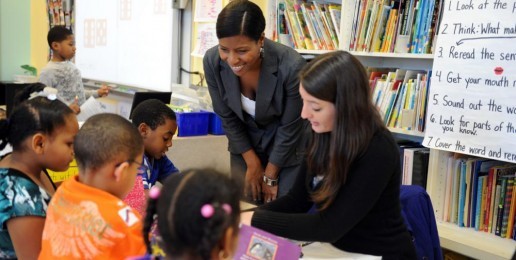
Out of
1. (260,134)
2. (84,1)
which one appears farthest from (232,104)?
(84,1)

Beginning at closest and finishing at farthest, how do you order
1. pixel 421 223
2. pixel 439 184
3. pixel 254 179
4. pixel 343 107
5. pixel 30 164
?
pixel 343 107 → pixel 30 164 → pixel 421 223 → pixel 254 179 → pixel 439 184

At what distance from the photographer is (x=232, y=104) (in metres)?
2.21

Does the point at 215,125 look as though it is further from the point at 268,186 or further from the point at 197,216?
the point at 197,216

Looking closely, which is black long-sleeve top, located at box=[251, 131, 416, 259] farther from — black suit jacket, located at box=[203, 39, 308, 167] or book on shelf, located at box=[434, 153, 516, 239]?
book on shelf, located at box=[434, 153, 516, 239]

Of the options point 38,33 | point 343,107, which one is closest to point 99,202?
point 343,107

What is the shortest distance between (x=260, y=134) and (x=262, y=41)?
0.40m

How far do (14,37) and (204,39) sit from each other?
Answer: 10.5ft

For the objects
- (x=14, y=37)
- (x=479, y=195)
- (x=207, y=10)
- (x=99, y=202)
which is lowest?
(x=479, y=195)

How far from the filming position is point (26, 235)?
137 cm

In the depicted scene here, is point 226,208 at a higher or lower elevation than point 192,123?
higher

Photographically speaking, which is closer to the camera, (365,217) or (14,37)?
(365,217)

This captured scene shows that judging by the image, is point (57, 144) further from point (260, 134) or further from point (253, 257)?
point (260, 134)

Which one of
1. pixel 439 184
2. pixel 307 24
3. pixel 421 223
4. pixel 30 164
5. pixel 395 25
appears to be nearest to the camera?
pixel 30 164

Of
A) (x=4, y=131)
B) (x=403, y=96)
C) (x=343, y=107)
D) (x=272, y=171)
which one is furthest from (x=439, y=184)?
(x=4, y=131)
